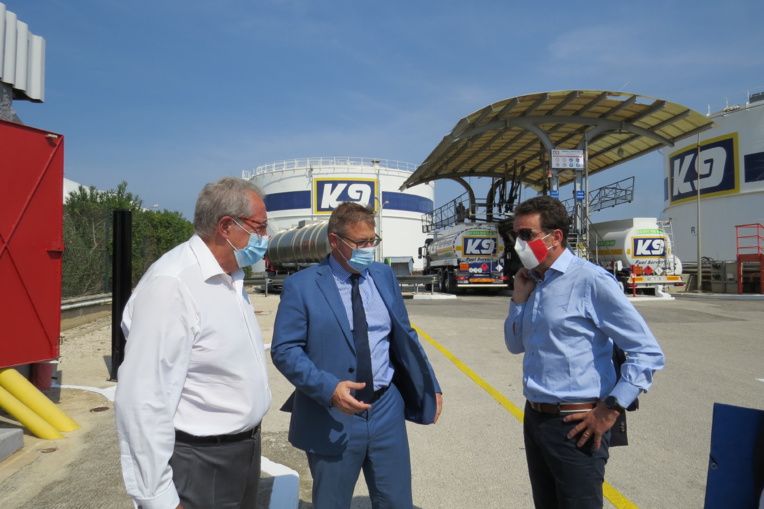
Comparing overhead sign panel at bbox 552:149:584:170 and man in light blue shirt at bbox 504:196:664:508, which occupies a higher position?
overhead sign panel at bbox 552:149:584:170

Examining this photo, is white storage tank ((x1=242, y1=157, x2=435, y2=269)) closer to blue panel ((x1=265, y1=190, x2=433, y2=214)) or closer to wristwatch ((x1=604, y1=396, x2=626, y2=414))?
blue panel ((x1=265, y1=190, x2=433, y2=214))

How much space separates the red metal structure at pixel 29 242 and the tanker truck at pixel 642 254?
18088 millimetres

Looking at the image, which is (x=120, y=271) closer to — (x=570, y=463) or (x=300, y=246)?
(x=570, y=463)

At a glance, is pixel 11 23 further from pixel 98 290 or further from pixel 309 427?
pixel 98 290

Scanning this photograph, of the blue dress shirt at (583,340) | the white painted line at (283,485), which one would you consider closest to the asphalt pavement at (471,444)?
the white painted line at (283,485)

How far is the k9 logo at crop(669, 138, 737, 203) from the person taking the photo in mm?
33969

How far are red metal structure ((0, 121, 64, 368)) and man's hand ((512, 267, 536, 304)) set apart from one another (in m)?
4.66

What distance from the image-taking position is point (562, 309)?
2.49 m

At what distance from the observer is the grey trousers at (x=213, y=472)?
1.94m

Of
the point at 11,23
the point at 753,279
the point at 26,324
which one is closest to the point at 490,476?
the point at 26,324

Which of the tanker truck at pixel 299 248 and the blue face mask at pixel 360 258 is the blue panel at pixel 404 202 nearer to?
the tanker truck at pixel 299 248

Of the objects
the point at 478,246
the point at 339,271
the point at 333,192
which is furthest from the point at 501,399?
the point at 333,192

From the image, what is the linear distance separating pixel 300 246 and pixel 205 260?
22036 mm

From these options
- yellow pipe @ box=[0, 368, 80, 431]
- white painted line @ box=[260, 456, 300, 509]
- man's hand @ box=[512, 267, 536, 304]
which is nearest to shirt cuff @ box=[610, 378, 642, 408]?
man's hand @ box=[512, 267, 536, 304]
